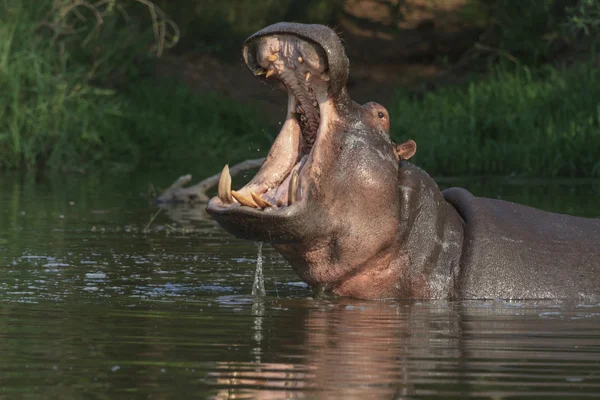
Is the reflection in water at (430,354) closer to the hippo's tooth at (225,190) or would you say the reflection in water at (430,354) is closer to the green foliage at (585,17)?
the hippo's tooth at (225,190)

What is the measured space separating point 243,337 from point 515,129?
9.17m

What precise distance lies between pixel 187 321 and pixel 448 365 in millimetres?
1218

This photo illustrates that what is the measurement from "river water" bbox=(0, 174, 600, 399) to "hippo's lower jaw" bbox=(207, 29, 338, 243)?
352 millimetres

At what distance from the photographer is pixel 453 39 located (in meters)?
21.8

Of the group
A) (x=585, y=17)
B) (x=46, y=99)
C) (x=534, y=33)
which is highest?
(x=585, y=17)

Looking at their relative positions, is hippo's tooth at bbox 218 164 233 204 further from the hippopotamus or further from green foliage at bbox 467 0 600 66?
green foliage at bbox 467 0 600 66

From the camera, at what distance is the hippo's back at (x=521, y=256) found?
547 centimetres

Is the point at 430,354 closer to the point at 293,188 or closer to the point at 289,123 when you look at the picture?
the point at 293,188

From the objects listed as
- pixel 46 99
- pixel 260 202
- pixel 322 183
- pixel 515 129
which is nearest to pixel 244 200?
pixel 260 202

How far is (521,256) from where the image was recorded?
5535 millimetres

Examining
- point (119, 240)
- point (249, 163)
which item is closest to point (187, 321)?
point (119, 240)

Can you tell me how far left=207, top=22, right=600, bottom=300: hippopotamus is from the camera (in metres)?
5.19

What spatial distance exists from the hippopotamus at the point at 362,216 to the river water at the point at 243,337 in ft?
0.40

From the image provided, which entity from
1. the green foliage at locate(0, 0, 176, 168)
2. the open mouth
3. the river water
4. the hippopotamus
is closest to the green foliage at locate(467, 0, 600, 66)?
the green foliage at locate(0, 0, 176, 168)
